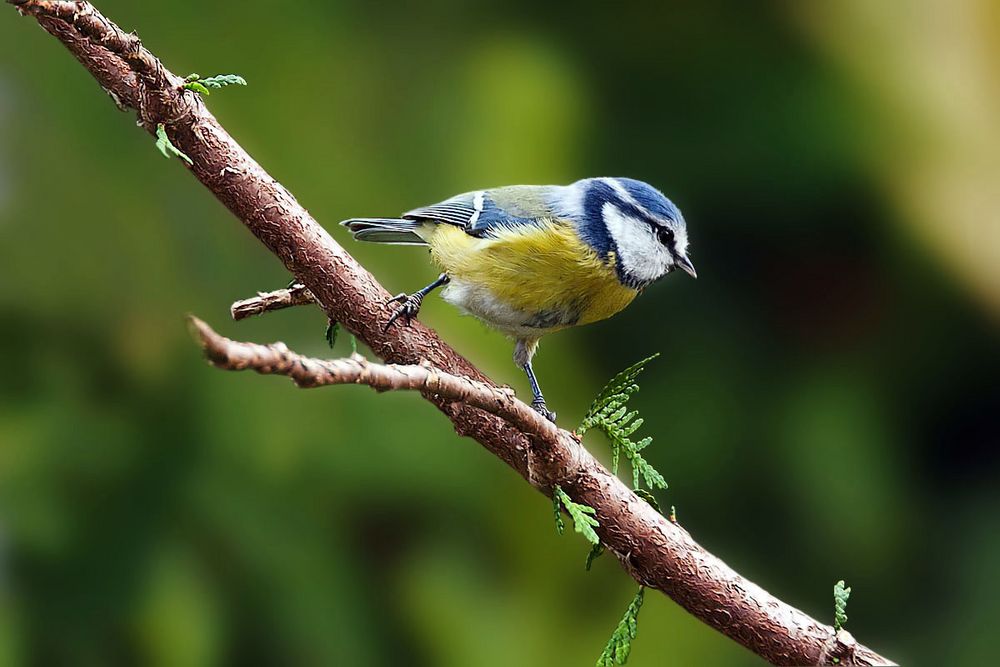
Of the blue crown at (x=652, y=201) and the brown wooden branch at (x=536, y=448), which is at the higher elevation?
the blue crown at (x=652, y=201)

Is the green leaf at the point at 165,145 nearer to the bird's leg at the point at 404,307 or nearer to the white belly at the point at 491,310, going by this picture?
the bird's leg at the point at 404,307

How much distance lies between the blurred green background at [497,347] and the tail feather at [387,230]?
236 millimetres

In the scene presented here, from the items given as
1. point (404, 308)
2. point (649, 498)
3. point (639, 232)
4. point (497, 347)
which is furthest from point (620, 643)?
point (497, 347)

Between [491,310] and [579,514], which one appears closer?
[579,514]

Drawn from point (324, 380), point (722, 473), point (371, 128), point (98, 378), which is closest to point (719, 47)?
point (371, 128)

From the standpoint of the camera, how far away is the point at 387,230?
1.19 m

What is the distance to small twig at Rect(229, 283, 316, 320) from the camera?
0.87 meters

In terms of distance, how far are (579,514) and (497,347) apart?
76 cm

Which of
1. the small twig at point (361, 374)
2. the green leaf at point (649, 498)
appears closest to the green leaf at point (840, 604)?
the green leaf at point (649, 498)

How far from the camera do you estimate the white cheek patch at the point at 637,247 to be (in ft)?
3.54

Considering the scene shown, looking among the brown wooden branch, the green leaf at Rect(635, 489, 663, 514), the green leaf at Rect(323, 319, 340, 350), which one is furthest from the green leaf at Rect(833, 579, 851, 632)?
the green leaf at Rect(323, 319, 340, 350)

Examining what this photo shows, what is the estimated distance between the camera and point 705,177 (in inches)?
63.1

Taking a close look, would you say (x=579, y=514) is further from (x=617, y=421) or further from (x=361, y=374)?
(x=361, y=374)

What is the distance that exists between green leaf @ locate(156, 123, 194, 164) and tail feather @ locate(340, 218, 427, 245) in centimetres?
39
